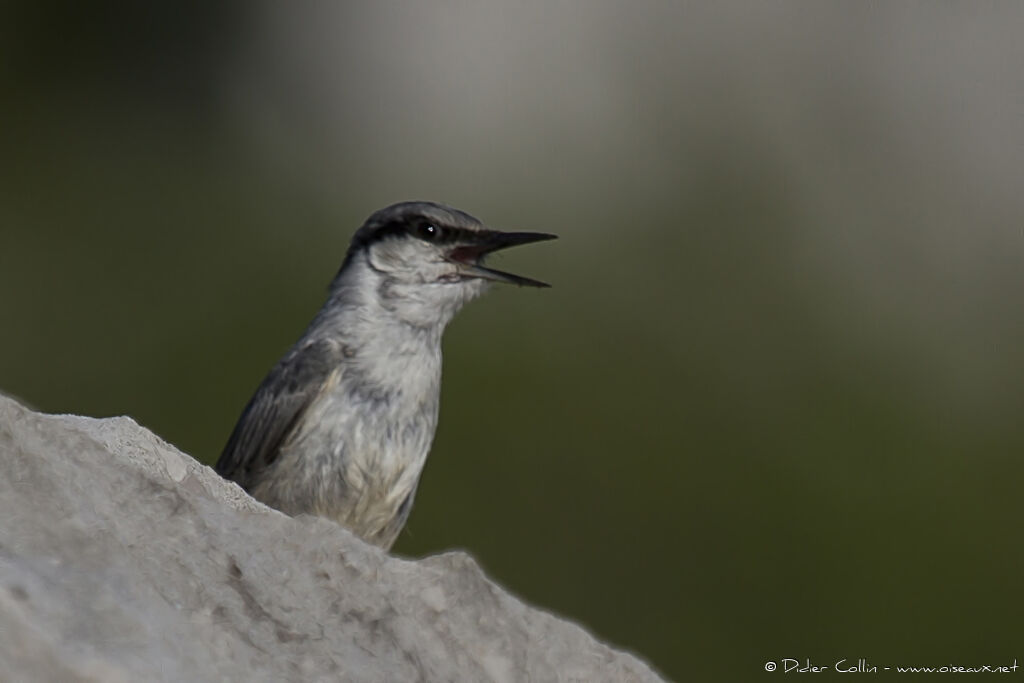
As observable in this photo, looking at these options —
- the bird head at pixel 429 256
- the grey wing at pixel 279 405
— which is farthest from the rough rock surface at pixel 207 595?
the bird head at pixel 429 256

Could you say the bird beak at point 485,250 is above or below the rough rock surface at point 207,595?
above

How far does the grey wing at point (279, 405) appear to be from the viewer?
5172mm

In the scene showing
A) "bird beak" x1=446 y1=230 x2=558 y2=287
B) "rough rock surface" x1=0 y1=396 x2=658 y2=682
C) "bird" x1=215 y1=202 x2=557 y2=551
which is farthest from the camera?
"bird beak" x1=446 y1=230 x2=558 y2=287

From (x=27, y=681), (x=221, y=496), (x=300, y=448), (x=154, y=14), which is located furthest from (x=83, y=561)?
(x=154, y=14)

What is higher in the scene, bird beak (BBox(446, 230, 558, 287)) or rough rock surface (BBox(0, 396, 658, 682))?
bird beak (BBox(446, 230, 558, 287))

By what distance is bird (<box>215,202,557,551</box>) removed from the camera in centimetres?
503

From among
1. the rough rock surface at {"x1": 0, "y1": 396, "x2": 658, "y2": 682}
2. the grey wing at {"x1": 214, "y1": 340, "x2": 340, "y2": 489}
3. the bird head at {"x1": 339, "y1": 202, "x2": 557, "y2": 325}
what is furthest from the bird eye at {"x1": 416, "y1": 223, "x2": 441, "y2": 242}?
the rough rock surface at {"x1": 0, "y1": 396, "x2": 658, "y2": 682}

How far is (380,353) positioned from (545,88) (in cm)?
1038

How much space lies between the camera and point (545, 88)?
15.2 m

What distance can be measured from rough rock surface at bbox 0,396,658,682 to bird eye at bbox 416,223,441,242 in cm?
221

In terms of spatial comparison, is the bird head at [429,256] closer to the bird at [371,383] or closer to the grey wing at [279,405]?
the bird at [371,383]

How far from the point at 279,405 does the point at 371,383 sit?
35 cm

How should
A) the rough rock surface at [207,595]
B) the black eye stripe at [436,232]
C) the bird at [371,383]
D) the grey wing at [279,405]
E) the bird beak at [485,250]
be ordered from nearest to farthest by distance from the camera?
the rough rock surface at [207,595], the bird at [371,383], the grey wing at [279,405], the bird beak at [485,250], the black eye stripe at [436,232]

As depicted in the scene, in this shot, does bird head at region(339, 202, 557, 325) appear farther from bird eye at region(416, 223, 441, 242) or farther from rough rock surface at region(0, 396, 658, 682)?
rough rock surface at region(0, 396, 658, 682)
